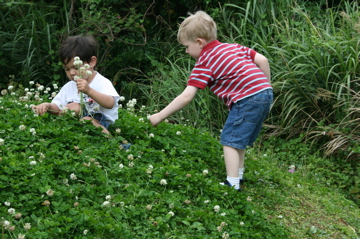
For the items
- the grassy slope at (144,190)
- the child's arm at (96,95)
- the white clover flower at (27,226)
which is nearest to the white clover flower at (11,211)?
the grassy slope at (144,190)

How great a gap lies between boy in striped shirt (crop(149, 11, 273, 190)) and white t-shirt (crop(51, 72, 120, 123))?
58cm

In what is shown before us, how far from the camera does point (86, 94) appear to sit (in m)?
4.70

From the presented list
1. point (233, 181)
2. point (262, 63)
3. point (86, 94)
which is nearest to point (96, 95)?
point (86, 94)

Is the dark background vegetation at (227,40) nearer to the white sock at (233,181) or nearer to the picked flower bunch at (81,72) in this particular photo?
the white sock at (233,181)

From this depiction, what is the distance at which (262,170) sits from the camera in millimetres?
5488

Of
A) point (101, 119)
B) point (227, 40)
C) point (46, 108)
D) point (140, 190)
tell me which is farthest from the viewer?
point (227, 40)

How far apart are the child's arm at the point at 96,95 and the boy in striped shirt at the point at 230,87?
456 mm

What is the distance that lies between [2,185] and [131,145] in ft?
5.08

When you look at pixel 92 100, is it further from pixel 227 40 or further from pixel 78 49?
pixel 227 40

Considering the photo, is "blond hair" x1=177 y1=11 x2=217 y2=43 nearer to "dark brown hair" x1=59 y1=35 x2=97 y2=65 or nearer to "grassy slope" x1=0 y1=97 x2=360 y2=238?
"dark brown hair" x1=59 y1=35 x2=97 y2=65

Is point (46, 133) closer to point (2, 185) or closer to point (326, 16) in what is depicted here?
point (2, 185)

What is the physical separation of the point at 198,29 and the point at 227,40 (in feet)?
11.5

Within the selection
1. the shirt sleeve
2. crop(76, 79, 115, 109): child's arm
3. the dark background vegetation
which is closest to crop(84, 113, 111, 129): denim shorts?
crop(76, 79, 115, 109): child's arm

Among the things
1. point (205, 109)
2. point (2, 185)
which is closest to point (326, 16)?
point (205, 109)
